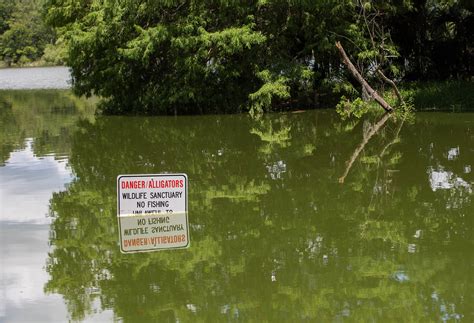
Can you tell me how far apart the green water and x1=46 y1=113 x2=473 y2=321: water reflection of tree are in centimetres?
2

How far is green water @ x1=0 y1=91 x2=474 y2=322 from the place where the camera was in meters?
5.69

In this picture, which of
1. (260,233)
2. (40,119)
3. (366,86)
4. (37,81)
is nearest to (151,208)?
(260,233)

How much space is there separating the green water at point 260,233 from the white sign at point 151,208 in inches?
9.2

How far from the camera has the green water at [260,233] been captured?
5.69 m

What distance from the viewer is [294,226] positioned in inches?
317

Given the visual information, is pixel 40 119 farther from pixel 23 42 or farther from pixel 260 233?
pixel 23 42

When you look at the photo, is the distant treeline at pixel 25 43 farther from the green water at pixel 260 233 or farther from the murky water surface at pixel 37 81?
the green water at pixel 260 233

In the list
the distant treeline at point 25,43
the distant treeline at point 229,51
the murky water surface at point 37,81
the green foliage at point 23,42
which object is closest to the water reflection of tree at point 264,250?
the distant treeline at point 229,51

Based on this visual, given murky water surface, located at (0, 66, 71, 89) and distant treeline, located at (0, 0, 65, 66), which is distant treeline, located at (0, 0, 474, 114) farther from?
distant treeline, located at (0, 0, 65, 66)

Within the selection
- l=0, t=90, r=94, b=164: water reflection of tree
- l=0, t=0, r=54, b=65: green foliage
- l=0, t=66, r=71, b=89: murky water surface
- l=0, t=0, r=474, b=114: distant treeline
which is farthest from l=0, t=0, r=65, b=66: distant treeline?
l=0, t=0, r=474, b=114: distant treeline

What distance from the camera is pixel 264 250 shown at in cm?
717

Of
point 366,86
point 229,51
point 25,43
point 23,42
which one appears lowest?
point 25,43

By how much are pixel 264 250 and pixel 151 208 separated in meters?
1.40

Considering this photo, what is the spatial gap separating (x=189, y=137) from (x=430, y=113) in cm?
779
